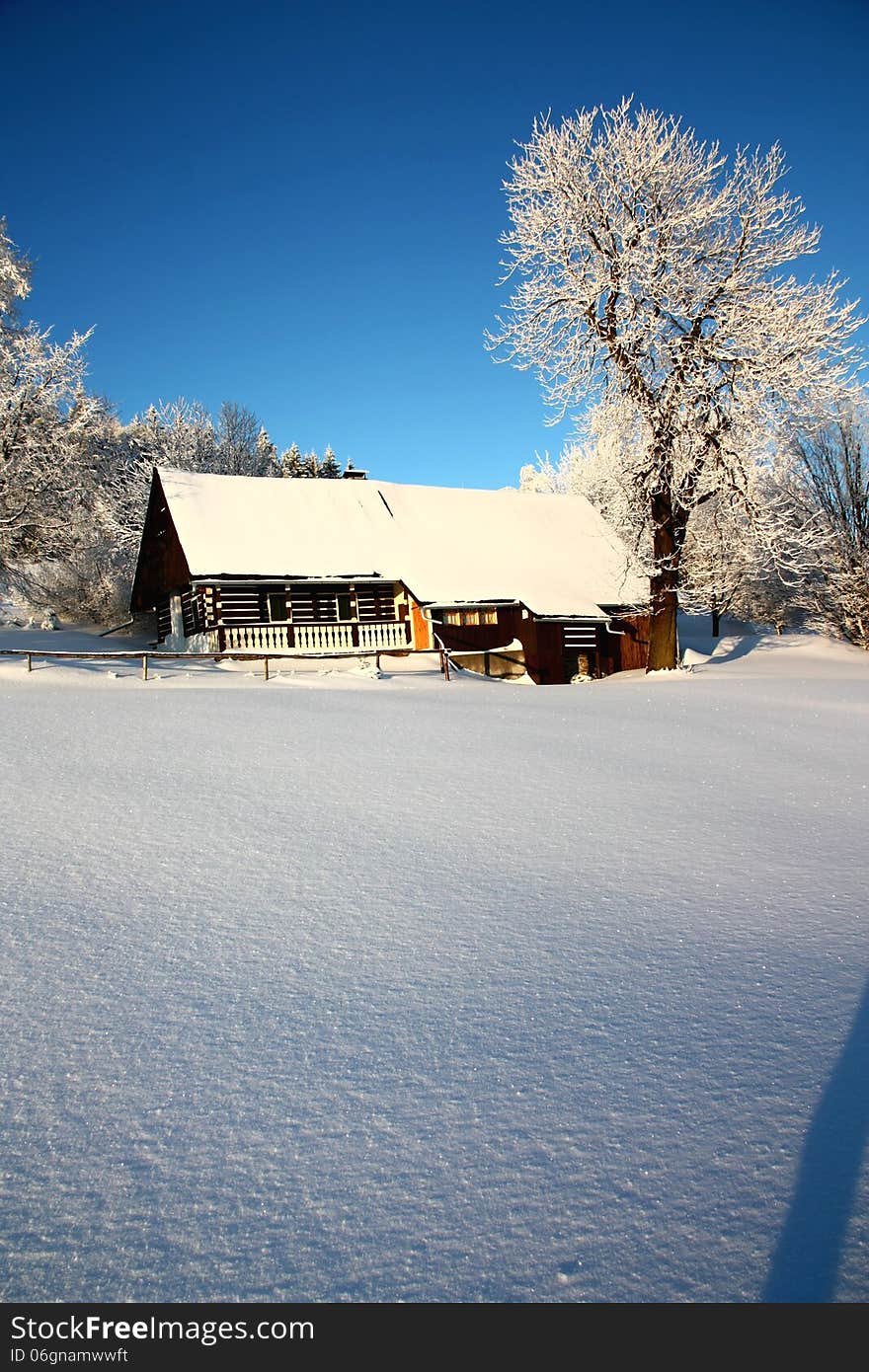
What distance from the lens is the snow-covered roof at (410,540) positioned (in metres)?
25.3

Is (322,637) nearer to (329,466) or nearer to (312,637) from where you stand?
(312,637)

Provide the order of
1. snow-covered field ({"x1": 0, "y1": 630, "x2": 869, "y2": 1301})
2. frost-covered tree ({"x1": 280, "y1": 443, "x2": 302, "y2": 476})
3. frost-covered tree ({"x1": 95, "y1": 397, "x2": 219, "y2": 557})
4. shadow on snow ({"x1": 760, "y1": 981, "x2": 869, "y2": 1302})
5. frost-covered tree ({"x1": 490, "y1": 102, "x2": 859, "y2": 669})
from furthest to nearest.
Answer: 1. frost-covered tree ({"x1": 280, "y1": 443, "x2": 302, "y2": 476})
2. frost-covered tree ({"x1": 95, "y1": 397, "x2": 219, "y2": 557})
3. frost-covered tree ({"x1": 490, "y1": 102, "x2": 859, "y2": 669})
4. snow-covered field ({"x1": 0, "y1": 630, "x2": 869, "y2": 1301})
5. shadow on snow ({"x1": 760, "y1": 981, "x2": 869, "y2": 1302})

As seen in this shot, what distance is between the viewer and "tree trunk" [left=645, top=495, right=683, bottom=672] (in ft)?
69.0

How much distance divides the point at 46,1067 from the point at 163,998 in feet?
1.99

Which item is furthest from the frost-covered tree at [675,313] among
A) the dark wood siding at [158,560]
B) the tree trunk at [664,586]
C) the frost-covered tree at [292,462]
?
the frost-covered tree at [292,462]

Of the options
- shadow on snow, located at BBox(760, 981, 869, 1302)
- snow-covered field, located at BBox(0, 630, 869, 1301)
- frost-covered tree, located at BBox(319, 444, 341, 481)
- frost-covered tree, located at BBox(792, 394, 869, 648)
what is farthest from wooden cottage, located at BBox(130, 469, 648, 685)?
frost-covered tree, located at BBox(319, 444, 341, 481)

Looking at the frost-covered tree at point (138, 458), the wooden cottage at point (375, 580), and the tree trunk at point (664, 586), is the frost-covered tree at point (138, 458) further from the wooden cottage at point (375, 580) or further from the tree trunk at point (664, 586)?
the tree trunk at point (664, 586)

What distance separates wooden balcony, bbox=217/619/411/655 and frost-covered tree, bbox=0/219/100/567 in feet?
21.8

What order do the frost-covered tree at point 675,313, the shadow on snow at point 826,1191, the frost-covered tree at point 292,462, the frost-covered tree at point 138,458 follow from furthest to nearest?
the frost-covered tree at point 292,462
the frost-covered tree at point 138,458
the frost-covered tree at point 675,313
the shadow on snow at point 826,1191

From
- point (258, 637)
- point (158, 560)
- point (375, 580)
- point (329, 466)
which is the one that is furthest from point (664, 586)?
point (329, 466)

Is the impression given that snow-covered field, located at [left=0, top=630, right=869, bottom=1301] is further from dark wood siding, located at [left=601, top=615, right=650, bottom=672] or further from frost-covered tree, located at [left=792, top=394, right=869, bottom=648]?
frost-covered tree, located at [left=792, top=394, right=869, bottom=648]

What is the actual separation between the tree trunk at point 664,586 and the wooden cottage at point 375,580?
3.70m

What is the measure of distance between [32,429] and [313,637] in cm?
1057

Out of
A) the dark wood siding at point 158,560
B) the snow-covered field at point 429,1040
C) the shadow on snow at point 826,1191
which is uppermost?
the dark wood siding at point 158,560
